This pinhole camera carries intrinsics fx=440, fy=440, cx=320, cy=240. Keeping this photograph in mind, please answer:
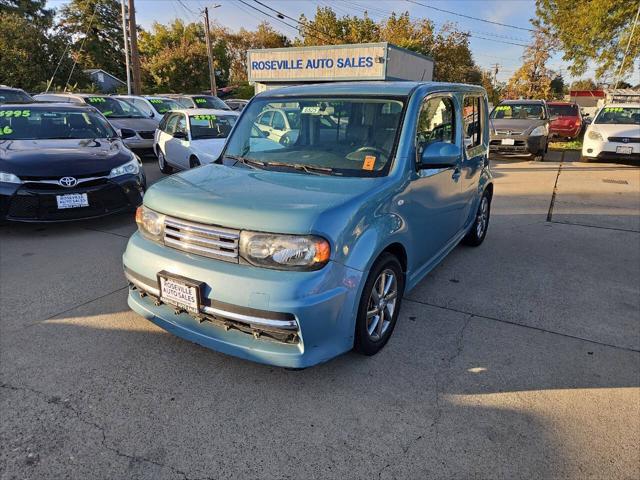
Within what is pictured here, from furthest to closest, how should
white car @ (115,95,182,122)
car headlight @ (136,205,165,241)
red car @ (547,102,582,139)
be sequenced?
red car @ (547,102,582,139) < white car @ (115,95,182,122) < car headlight @ (136,205,165,241)

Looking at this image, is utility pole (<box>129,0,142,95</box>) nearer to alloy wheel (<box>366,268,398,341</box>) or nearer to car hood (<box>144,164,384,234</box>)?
car hood (<box>144,164,384,234</box>)

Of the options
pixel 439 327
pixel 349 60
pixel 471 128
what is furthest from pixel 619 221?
pixel 349 60

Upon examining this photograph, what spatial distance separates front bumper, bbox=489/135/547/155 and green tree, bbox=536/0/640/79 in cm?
1632

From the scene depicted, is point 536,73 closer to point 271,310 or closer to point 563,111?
point 563,111

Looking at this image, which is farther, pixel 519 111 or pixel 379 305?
pixel 519 111

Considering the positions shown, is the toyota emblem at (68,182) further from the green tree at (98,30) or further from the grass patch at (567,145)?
the green tree at (98,30)

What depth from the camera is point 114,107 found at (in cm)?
1275

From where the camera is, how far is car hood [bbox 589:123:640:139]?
453 inches

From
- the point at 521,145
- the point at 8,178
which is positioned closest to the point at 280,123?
the point at 8,178

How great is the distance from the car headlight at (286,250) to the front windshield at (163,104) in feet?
43.0

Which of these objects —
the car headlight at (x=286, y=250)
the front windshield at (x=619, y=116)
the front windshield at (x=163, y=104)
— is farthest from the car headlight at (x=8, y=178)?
the front windshield at (x=619, y=116)

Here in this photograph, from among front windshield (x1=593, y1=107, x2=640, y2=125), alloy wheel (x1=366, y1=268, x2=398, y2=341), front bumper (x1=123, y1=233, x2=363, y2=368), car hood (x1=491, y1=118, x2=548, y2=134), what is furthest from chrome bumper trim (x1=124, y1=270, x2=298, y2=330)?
front windshield (x1=593, y1=107, x2=640, y2=125)

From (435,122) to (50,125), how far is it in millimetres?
5813

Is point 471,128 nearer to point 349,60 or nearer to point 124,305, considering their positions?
point 124,305
